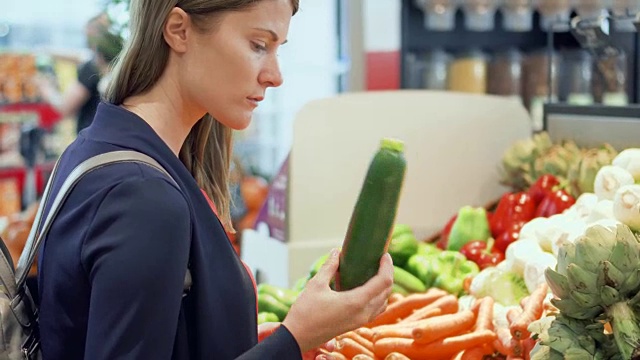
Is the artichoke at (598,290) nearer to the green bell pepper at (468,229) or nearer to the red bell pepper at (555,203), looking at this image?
the red bell pepper at (555,203)

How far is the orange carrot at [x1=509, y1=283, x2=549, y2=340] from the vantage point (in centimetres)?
212

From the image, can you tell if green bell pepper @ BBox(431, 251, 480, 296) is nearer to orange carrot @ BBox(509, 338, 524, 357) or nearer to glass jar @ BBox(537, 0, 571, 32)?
orange carrot @ BBox(509, 338, 524, 357)

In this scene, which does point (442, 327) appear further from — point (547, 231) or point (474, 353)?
point (547, 231)

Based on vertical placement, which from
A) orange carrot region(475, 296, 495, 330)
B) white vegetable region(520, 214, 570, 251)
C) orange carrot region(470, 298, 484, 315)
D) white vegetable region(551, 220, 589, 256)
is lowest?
orange carrot region(470, 298, 484, 315)

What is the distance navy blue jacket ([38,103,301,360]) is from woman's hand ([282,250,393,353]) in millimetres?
30

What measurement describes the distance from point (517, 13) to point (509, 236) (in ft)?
9.99

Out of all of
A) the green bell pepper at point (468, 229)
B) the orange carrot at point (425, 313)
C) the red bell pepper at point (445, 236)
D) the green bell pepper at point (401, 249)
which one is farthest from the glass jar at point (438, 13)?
the orange carrot at point (425, 313)

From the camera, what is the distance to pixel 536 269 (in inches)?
96.7

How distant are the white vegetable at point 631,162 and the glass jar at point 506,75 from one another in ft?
10.4

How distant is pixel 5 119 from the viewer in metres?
5.79

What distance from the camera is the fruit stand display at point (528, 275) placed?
1.67m

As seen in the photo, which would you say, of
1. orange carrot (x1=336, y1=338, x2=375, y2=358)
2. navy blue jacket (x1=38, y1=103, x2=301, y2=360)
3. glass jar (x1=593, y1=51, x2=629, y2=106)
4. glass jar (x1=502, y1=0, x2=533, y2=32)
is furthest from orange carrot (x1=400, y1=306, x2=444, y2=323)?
glass jar (x1=502, y1=0, x2=533, y2=32)

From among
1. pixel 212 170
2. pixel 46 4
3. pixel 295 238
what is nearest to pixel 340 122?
pixel 295 238

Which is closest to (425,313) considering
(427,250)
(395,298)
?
(395,298)
